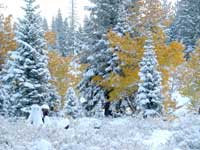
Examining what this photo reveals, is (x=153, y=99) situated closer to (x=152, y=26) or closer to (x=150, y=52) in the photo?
(x=150, y=52)

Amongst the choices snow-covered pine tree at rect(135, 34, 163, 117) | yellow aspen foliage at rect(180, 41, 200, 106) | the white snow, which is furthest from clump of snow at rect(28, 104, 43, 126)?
yellow aspen foliage at rect(180, 41, 200, 106)

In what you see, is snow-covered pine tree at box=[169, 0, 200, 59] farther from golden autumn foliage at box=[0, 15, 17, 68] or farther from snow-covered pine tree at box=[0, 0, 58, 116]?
snow-covered pine tree at box=[0, 0, 58, 116]

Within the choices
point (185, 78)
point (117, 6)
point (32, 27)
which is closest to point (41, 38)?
point (32, 27)

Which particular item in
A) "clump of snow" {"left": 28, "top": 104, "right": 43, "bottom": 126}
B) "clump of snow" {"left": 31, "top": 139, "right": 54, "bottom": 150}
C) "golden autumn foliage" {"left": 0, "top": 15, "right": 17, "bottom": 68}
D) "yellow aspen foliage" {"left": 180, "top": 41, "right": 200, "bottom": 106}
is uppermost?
"golden autumn foliage" {"left": 0, "top": 15, "right": 17, "bottom": 68}

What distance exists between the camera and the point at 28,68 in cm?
2670

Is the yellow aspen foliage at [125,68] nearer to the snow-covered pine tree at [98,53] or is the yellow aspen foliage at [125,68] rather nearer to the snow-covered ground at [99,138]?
the snow-covered pine tree at [98,53]

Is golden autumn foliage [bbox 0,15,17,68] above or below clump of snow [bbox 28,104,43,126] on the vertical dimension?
above

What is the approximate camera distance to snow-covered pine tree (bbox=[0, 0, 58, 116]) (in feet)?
86.0

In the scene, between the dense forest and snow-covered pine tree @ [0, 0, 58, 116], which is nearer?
the dense forest

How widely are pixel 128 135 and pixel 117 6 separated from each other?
15.0 metres

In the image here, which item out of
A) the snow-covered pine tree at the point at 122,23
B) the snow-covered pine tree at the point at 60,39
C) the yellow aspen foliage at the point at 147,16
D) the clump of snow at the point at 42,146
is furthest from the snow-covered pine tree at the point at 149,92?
the snow-covered pine tree at the point at 60,39

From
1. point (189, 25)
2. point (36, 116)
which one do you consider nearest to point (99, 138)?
point (36, 116)

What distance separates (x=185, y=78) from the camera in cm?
3519

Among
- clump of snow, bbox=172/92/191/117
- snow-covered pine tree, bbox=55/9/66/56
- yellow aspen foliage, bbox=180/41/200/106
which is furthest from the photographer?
snow-covered pine tree, bbox=55/9/66/56
